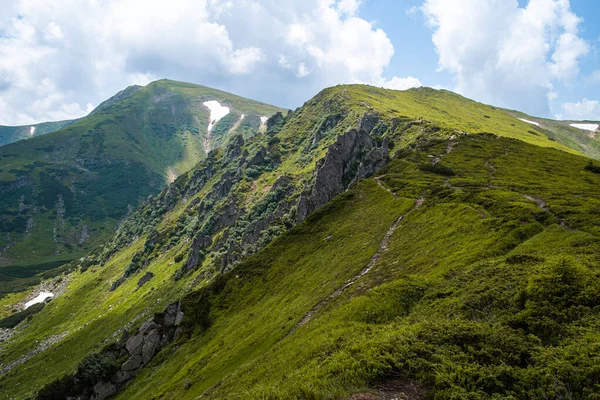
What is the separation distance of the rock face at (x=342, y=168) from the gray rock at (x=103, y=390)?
193 ft

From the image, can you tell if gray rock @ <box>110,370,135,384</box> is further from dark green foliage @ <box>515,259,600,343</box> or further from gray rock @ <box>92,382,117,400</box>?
dark green foliage @ <box>515,259,600,343</box>

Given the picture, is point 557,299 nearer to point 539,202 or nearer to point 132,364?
point 539,202

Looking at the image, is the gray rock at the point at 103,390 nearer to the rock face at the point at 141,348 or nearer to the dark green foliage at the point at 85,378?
the rock face at the point at 141,348

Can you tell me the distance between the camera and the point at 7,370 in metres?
125

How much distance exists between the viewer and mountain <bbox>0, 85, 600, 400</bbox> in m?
19.9

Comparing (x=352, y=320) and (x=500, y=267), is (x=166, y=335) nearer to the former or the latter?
(x=352, y=320)

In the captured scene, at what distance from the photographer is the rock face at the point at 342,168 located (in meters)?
103

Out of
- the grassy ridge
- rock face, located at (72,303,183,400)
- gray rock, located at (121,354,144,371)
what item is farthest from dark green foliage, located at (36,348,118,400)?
the grassy ridge

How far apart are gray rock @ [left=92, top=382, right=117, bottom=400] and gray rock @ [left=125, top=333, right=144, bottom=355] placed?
21.6 feet

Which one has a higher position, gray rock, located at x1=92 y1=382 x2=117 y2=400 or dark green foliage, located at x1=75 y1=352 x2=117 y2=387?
dark green foliage, located at x1=75 y1=352 x2=117 y2=387

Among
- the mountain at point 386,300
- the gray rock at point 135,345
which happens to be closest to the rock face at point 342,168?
the mountain at point 386,300

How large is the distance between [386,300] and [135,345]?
5910 centimetres

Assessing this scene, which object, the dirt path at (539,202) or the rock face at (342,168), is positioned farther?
the rock face at (342,168)

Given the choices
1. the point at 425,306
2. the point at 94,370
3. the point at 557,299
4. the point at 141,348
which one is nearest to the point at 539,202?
the point at 425,306
